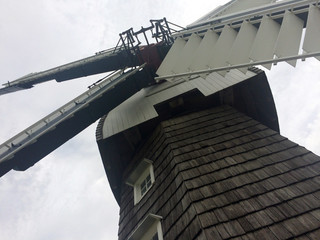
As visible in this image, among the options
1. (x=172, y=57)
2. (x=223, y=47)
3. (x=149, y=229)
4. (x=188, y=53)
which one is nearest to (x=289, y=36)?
(x=223, y=47)

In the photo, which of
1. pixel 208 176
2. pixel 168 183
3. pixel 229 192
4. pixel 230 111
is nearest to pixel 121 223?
pixel 168 183

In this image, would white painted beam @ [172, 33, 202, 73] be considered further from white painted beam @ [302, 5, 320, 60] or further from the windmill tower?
white painted beam @ [302, 5, 320, 60]

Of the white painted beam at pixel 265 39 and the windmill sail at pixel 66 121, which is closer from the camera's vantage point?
the white painted beam at pixel 265 39

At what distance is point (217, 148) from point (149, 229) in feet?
6.74

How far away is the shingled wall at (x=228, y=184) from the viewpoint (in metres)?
3.37

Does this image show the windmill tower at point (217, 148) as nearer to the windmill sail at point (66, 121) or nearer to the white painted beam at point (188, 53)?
the white painted beam at point (188, 53)

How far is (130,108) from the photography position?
7883 mm

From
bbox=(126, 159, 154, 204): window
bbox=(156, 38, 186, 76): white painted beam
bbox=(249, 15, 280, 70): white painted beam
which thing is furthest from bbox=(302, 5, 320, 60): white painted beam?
bbox=(126, 159, 154, 204): window

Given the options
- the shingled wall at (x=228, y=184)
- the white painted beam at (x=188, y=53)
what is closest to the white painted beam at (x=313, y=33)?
the shingled wall at (x=228, y=184)

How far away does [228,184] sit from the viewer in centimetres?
419

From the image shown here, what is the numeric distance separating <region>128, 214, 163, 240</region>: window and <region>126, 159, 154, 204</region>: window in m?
1.24

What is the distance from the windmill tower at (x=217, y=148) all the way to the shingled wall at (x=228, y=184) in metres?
0.02

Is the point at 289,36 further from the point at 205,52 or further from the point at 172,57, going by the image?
the point at 172,57

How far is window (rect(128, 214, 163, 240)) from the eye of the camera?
14.6ft
